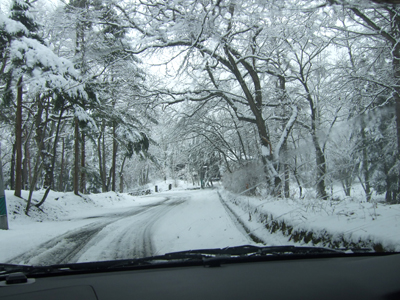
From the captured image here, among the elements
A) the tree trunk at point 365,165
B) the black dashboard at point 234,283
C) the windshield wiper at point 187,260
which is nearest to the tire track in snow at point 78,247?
the windshield wiper at point 187,260

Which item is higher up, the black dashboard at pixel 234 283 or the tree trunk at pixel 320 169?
the tree trunk at pixel 320 169

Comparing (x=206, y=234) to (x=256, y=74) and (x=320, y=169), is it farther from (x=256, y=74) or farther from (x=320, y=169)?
(x=256, y=74)

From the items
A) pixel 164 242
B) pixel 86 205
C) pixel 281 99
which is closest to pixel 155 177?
pixel 86 205

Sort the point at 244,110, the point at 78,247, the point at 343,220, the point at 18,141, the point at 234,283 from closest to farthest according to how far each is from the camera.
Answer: the point at 234,283
the point at 343,220
the point at 78,247
the point at 18,141
the point at 244,110

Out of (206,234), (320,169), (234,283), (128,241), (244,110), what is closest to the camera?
(234,283)

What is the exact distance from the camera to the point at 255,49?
11.8 meters

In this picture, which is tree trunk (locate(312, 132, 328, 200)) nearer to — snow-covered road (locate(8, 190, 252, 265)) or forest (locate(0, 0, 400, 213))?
forest (locate(0, 0, 400, 213))

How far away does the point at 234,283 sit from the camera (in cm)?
235

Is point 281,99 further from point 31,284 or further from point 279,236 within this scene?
point 31,284

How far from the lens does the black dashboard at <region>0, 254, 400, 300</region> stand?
6.81 ft

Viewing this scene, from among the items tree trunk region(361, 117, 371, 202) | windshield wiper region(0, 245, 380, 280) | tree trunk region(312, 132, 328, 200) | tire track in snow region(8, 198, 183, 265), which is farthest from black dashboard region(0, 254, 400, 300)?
tree trunk region(312, 132, 328, 200)

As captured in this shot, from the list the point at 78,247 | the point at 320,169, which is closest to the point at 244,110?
the point at 320,169

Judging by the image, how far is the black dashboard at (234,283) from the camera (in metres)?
2.08

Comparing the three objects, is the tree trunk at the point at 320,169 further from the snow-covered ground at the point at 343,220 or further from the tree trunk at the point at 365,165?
the tree trunk at the point at 365,165
